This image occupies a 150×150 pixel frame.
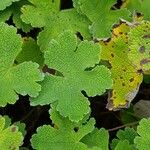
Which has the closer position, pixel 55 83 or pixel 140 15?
pixel 55 83

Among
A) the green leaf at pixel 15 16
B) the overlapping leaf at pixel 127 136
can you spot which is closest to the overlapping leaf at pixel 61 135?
the overlapping leaf at pixel 127 136

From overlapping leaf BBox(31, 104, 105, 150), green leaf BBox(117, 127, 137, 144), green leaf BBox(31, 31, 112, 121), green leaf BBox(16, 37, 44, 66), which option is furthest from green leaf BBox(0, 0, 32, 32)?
green leaf BBox(117, 127, 137, 144)

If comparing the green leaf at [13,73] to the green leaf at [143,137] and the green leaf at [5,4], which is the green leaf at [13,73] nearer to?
the green leaf at [5,4]

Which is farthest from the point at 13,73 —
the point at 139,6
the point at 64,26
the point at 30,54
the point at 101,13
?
the point at 139,6

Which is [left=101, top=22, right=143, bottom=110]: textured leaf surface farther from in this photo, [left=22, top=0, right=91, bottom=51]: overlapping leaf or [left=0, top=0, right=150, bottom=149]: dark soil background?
[left=0, top=0, right=150, bottom=149]: dark soil background

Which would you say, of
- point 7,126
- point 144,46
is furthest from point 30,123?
point 144,46

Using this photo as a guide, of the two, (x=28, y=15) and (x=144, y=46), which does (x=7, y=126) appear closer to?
(x=28, y=15)
